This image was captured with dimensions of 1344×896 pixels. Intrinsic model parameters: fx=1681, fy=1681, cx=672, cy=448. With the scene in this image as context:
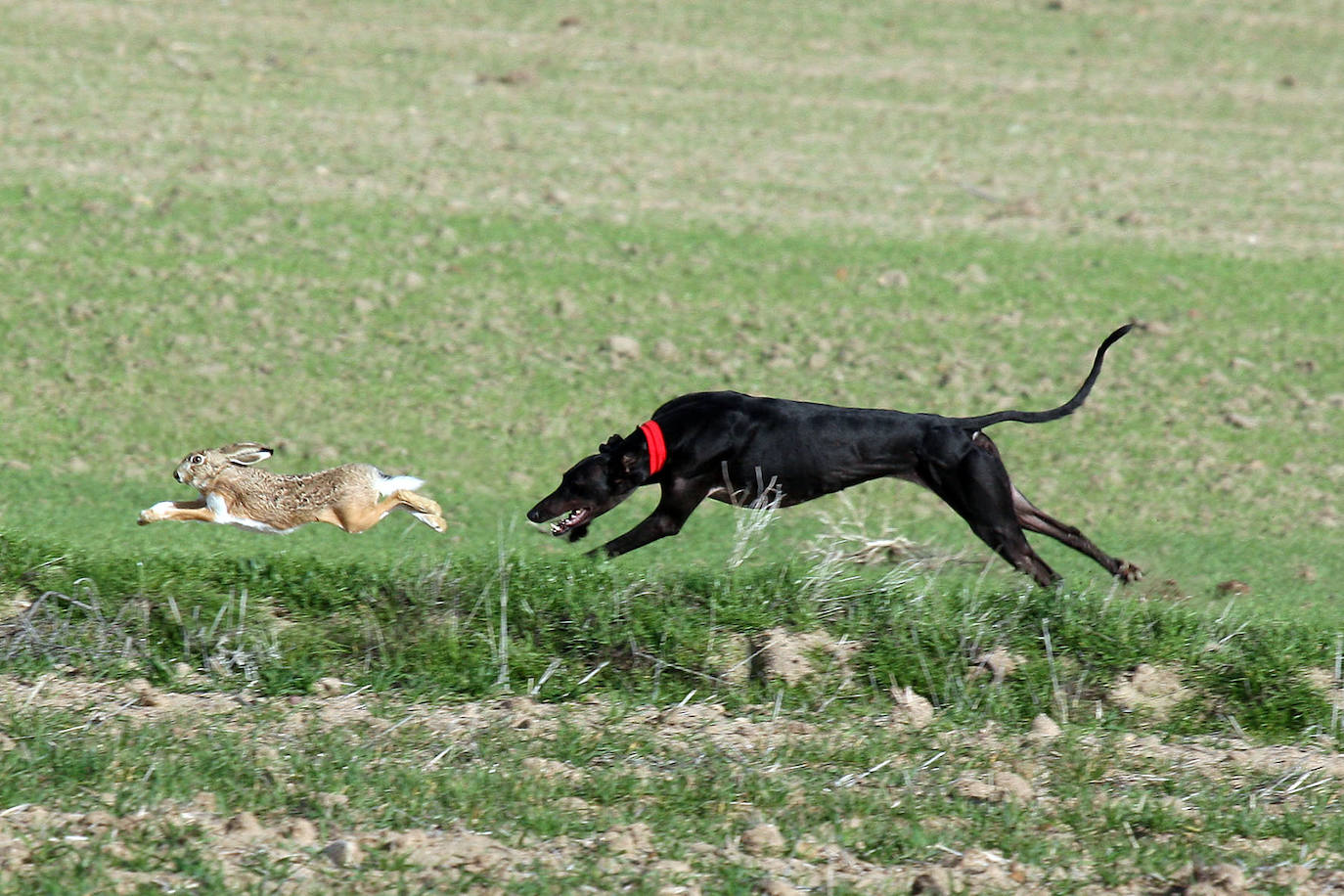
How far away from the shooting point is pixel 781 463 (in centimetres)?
654

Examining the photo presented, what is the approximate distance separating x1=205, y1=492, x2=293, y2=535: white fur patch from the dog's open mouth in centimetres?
116

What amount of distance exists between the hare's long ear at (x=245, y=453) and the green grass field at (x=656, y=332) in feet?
1.84

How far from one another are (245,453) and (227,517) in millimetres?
238

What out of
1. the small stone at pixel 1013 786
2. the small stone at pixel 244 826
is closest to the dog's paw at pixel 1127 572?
the small stone at pixel 1013 786

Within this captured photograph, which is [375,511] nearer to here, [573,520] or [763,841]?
[573,520]

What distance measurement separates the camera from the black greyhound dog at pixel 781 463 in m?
6.49

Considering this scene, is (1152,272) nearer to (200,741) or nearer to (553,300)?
(553,300)

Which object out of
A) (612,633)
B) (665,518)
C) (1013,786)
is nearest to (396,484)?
(612,633)

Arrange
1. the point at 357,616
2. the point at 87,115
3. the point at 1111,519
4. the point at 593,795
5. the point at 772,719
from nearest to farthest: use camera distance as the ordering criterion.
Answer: the point at 593,795, the point at 772,719, the point at 357,616, the point at 1111,519, the point at 87,115

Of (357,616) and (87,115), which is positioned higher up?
(87,115)

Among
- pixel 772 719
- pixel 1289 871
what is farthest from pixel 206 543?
pixel 1289 871

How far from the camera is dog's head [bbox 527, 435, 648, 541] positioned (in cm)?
644

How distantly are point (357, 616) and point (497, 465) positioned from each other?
3344 mm

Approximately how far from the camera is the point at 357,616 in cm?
584
